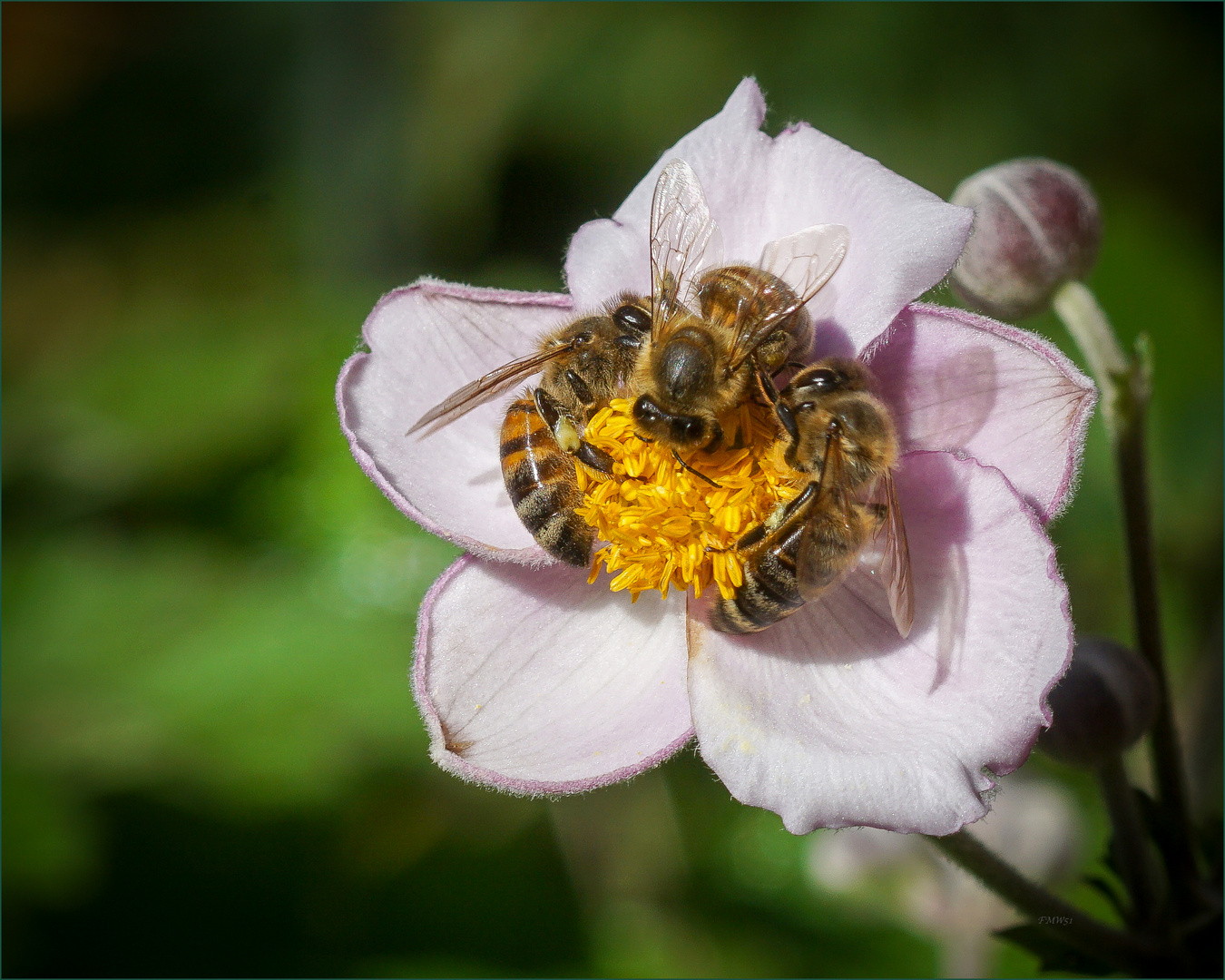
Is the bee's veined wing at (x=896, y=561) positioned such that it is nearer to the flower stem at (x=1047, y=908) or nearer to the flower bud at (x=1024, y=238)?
the flower stem at (x=1047, y=908)

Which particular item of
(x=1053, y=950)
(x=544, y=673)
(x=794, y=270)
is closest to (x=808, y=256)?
(x=794, y=270)

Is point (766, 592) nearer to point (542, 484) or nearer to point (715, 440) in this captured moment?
point (715, 440)

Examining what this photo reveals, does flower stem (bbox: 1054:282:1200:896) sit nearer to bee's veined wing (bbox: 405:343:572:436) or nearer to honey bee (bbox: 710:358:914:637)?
honey bee (bbox: 710:358:914:637)

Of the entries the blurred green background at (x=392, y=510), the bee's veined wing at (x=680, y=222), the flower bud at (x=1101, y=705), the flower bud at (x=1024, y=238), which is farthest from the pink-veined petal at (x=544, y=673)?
the blurred green background at (x=392, y=510)

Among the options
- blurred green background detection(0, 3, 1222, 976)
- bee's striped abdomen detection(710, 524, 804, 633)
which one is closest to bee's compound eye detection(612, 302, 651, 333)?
bee's striped abdomen detection(710, 524, 804, 633)

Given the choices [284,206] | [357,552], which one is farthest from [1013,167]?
[284,206]

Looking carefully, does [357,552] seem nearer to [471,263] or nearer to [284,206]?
[471,263]
